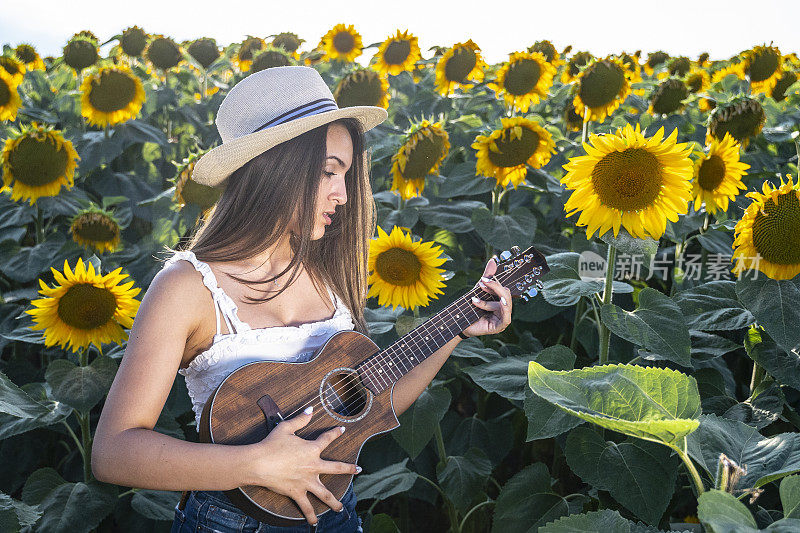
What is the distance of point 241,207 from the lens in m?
1.89

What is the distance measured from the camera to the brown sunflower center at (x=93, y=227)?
3174 mm

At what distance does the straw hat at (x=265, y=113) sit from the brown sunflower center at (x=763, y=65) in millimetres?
3552

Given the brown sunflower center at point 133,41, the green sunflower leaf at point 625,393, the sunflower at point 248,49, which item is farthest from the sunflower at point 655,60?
the green sunflower leaf at point 625,393

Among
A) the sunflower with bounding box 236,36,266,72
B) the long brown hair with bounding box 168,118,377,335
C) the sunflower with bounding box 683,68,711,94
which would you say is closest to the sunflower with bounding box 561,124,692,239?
the long brown hair with bounding box 168,118,377,335

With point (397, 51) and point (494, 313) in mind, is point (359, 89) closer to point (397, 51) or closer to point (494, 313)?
point (397, 51)

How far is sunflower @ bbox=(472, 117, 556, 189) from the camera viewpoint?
2971mm

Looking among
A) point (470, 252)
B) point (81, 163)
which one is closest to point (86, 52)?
point (81, 163)

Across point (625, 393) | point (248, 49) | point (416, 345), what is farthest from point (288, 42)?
point (625, 393)

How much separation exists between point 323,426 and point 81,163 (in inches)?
107

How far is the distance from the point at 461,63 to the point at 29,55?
4.03 metres

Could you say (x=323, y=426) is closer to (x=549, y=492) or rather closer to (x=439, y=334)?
(x=439, y=334)

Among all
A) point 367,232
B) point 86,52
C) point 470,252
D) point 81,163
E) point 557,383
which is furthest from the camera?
point 86,52

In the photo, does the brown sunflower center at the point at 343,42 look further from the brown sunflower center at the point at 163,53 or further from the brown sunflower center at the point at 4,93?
the brown sunflower center at the point at 4,93

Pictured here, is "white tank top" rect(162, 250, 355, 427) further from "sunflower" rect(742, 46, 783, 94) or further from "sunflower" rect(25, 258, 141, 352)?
"sunflower" rect(742, 46, 783, 94)
